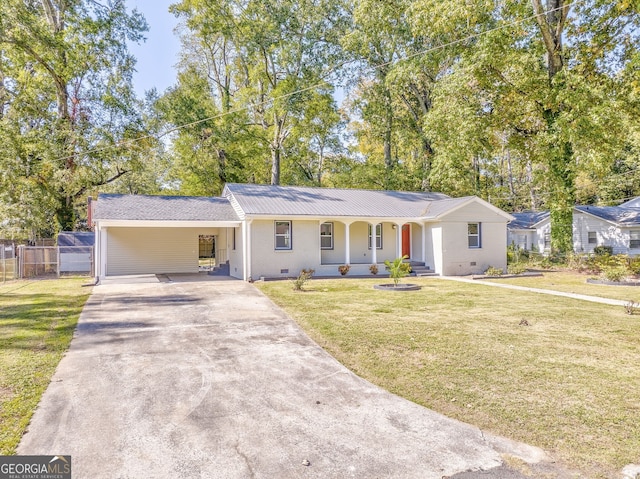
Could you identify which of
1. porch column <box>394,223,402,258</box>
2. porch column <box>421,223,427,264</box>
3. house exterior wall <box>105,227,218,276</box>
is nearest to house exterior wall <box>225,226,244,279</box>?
house exterior wall <box>105,227,218,276</box>

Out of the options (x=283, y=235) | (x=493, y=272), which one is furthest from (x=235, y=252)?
(x=493, y=272)

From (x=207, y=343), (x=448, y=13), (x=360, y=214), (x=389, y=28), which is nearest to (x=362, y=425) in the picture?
(x=207, y=343)

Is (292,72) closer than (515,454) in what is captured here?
No

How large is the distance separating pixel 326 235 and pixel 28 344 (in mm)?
12879

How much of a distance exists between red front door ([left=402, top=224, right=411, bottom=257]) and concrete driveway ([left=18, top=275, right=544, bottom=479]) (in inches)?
529

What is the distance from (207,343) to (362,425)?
3783mm

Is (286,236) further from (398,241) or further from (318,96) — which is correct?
(318,96)

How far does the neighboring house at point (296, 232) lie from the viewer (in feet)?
52.6

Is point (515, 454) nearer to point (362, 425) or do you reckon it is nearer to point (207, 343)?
point (362, 425)

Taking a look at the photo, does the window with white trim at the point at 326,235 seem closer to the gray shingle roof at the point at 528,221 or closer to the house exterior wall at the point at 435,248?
the house exterior wall at the point at 435,248

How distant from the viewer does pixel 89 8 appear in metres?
22.4

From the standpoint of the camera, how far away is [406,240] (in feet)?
64.7

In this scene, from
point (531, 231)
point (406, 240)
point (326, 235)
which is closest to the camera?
point (326, 235)

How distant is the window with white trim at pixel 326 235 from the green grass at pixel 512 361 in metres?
7.24
